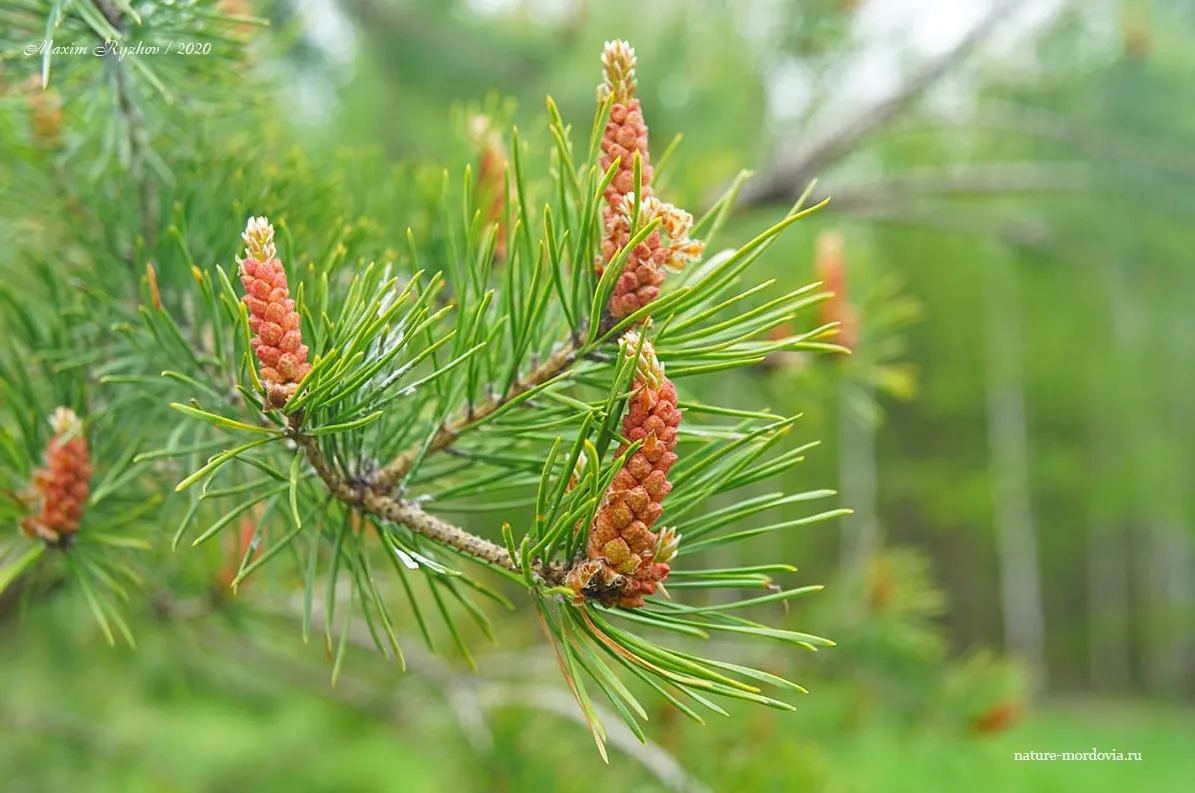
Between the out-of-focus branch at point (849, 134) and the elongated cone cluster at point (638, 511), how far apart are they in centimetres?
103

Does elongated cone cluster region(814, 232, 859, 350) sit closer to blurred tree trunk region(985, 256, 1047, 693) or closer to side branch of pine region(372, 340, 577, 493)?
side branch of pine region(372, 340, 577, 493)

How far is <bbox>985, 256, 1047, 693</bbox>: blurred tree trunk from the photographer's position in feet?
23.3

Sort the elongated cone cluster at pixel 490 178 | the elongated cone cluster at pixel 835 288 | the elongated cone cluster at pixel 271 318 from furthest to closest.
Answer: the elongated cone cluster at pixel 835 288 < the elongated cone cluster at pixel 490 178 < the elongated cone cluster at pixel 271 318

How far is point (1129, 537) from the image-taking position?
787 cm

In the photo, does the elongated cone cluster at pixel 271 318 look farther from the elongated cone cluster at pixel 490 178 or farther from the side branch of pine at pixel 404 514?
the elongated cone cluster at pixel 490 178

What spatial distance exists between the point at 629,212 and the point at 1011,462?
765 cm

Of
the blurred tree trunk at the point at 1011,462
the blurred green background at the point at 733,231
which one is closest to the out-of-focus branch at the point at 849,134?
the blurred green background at the point at 733,231

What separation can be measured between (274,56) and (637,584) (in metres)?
0.58

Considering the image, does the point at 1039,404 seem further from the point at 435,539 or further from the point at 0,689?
the point at 435,539

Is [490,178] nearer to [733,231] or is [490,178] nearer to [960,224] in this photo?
[733,231]

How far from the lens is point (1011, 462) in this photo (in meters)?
7.21

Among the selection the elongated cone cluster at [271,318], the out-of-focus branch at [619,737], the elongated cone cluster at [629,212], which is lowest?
the out-of-focus branch at [619,737]

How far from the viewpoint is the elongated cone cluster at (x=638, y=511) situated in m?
0.30

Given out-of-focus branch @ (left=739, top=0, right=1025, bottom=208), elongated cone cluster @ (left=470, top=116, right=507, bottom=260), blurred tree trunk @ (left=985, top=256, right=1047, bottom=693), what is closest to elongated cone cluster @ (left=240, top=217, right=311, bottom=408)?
elongated cone cluster @ (left=470, top=116, right=507, bottom=260)
